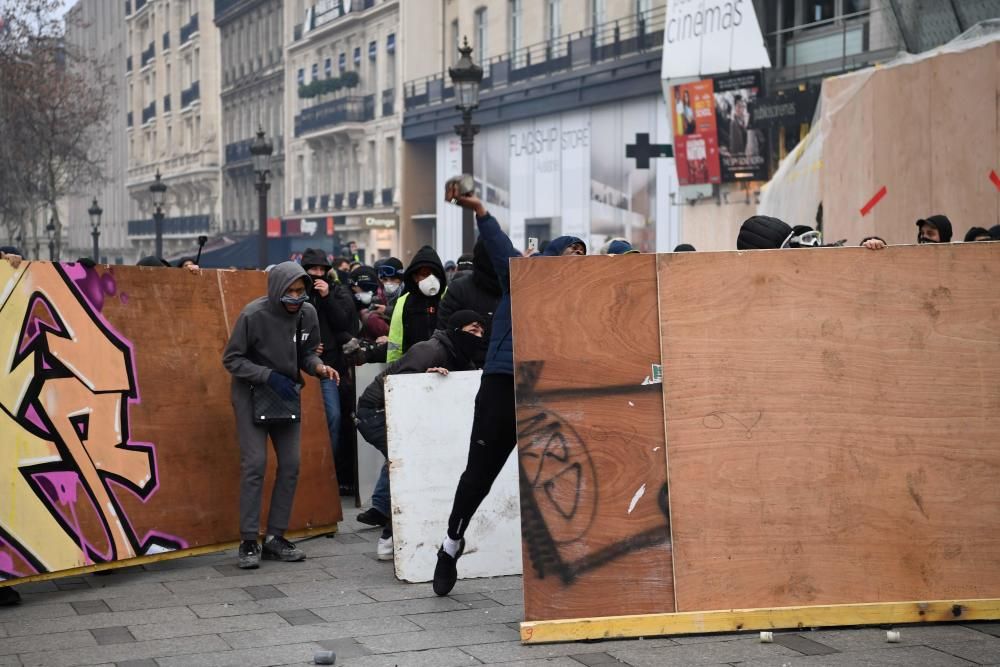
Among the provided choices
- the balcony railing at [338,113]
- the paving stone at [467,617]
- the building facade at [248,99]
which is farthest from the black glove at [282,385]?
the building facade at [248,99]

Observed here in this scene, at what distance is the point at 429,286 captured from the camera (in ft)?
28.8

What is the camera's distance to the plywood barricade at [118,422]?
732 cm

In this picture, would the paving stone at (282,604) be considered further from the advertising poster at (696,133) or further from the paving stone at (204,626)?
the advertising poster at (696,133)

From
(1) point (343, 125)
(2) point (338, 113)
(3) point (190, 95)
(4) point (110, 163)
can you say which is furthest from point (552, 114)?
(4) point (110, 163)

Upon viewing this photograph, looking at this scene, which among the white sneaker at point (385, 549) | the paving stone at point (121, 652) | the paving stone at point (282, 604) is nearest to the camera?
the paving stone at point (121, 652)

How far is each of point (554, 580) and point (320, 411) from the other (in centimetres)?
336

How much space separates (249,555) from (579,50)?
28.7 meters

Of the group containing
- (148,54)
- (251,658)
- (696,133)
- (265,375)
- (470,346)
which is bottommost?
(251,658)

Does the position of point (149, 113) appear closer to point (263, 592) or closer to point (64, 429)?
point (64, 429)

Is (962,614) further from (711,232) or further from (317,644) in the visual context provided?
(711,232)

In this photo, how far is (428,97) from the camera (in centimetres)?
4588

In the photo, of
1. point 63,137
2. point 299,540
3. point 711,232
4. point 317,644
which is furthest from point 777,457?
point 63,137

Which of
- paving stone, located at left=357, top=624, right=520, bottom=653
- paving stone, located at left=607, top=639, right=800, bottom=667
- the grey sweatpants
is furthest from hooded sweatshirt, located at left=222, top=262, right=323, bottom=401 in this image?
paving stone, located at left=607, top=639, right=800, bottom=667

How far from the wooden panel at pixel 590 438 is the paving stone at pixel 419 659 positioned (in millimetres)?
359
